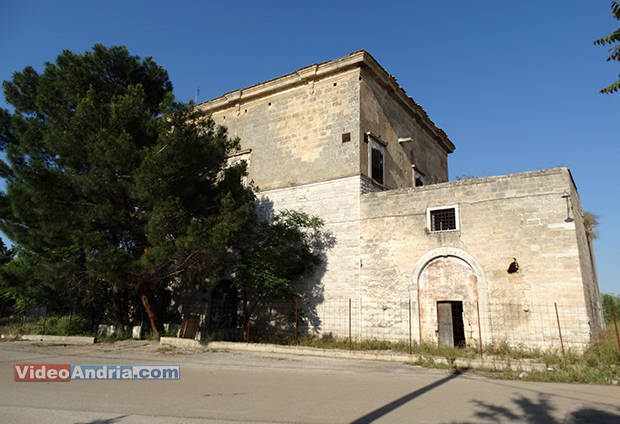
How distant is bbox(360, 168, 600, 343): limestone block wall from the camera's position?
11289 millimetres

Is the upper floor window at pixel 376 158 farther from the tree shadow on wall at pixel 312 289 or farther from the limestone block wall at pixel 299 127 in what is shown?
the tree shadow on wall at pixel 312 289

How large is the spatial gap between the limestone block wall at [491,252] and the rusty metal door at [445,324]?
0.19 m

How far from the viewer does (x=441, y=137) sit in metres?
22.5

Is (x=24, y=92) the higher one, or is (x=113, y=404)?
(x=24, y=92)

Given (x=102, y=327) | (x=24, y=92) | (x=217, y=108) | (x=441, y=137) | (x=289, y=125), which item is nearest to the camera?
(x=24, y=92)

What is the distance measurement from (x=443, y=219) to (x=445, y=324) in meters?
3.43

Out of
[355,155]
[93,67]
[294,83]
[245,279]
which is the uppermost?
[294,83]

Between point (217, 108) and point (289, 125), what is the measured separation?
4.76 metres

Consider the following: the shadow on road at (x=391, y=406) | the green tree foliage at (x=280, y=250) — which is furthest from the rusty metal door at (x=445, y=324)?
the shadow on road at (x=391, y=406)

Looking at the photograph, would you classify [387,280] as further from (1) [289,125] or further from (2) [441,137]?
(2) [441,137]

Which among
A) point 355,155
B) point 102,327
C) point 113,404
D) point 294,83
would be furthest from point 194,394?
point 294,83

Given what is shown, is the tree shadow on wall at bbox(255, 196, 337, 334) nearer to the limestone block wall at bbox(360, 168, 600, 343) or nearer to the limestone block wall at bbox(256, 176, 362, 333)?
the limestone block wall at bbox(256, 176, 362, 333)

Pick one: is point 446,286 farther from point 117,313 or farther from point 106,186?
point 117,313

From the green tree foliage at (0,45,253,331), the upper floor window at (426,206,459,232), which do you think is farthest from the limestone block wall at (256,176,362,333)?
the green tree foliage at (0,45,253,331)
